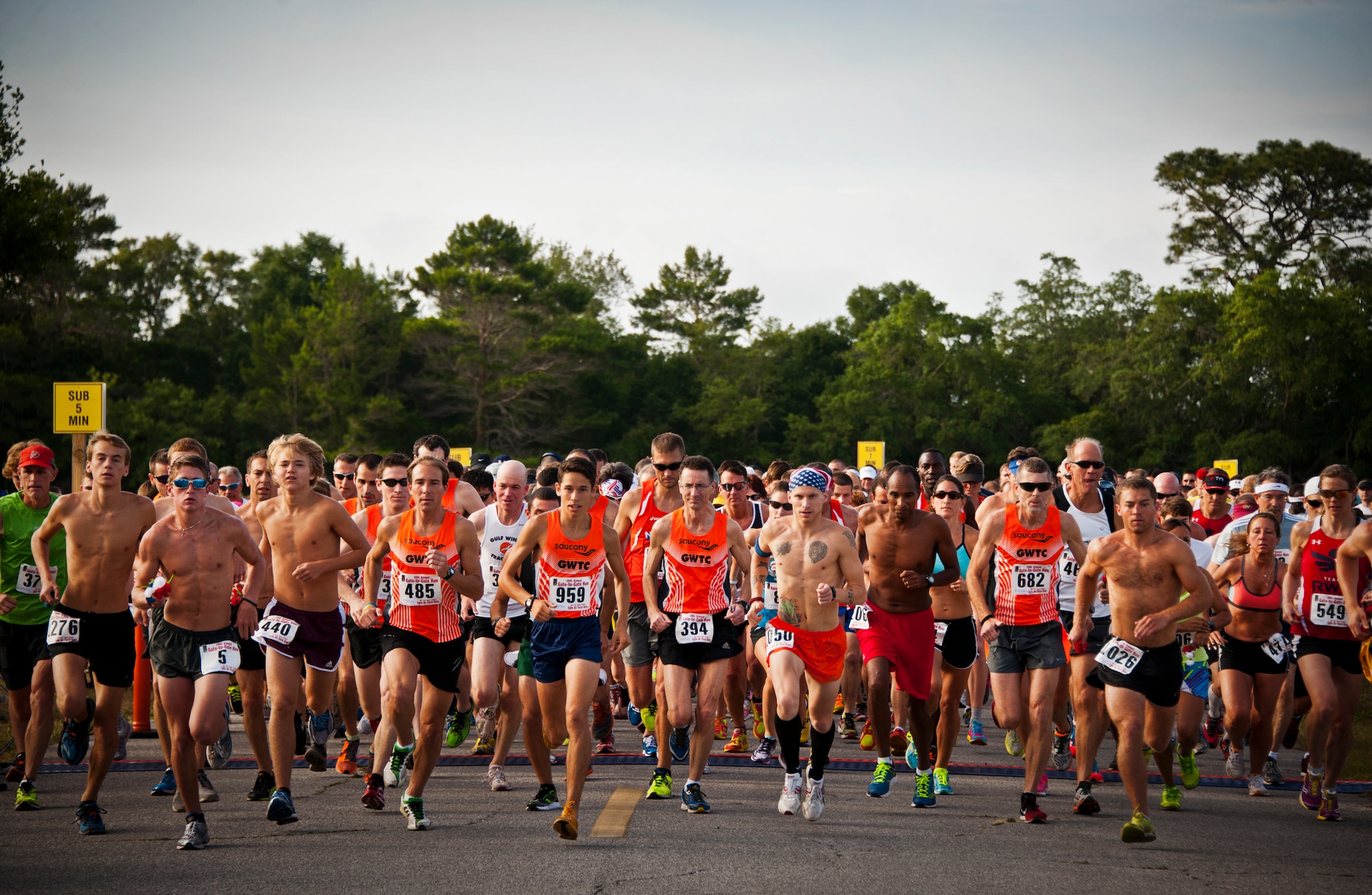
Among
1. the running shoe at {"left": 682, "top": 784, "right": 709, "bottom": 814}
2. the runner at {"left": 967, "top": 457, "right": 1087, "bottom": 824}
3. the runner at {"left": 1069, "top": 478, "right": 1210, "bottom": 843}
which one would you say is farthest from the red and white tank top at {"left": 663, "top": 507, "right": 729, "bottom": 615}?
the runner at {"left": 1069, "top": 478, "right": 1210, "bottom": 843}

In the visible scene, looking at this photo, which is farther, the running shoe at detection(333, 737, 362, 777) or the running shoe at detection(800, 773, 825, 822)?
the running shoe at detection(333, 737, 362, 777)

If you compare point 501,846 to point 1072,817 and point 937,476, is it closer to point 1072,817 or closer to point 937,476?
point 1072,817

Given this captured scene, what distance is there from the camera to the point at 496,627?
843 centimetres

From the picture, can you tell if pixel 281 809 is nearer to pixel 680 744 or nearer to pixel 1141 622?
pixel 680 744

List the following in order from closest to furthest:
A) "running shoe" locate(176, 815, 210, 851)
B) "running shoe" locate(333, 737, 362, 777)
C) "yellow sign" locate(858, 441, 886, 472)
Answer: "running shoe" locate(176, 815, 210, 851) < "running shoe" locate(333, 737, 362, 777) < "yellow sign" locate(858, 441, 886, 472)

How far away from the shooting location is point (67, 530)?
827cm

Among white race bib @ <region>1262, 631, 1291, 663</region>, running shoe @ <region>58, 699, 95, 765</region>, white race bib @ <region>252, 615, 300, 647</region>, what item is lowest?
running shoe @ <region>58, 699, 95, 765</region>

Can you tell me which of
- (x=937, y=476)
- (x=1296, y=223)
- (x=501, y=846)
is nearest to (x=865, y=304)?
(x=1296, y=223)

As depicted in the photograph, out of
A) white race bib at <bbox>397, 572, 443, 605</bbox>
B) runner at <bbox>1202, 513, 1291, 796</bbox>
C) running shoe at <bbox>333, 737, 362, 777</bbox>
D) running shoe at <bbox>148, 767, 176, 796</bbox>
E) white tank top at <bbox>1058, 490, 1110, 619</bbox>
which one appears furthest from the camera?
running shoe at <bbox>333, 737, 362, 777</bbox>

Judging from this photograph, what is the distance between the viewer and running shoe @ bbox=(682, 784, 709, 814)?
816cm

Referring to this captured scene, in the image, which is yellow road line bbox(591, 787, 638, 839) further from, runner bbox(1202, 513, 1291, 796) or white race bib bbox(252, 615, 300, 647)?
runner bbox(1202, 513, 1291, 796)

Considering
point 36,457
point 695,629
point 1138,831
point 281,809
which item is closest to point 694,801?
point 695,629

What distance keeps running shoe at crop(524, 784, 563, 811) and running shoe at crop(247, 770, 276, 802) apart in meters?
1.66

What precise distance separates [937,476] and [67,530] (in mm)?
6854
